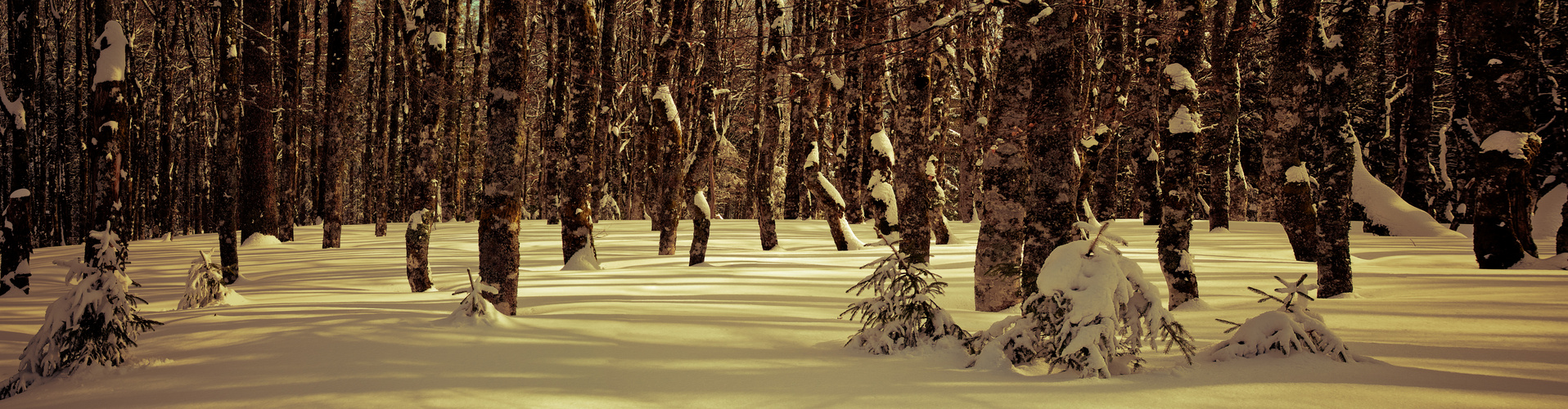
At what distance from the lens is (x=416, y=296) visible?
26.9 ft

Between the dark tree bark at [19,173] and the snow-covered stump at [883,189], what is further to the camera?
the snow-covered stump at [883,189]

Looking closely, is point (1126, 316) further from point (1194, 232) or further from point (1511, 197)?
point (1194, 232)

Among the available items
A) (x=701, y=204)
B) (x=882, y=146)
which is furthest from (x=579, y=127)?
(x=882, y=146)

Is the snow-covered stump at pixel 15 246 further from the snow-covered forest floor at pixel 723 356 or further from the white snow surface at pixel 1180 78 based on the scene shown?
the white snow surface at pixel 1180 78

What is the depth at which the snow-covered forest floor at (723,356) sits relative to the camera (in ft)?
13.3

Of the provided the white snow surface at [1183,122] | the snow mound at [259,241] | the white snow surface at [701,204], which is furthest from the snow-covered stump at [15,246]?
the white snow surface at [1183,122]

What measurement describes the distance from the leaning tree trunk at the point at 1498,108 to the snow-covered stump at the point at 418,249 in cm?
1123

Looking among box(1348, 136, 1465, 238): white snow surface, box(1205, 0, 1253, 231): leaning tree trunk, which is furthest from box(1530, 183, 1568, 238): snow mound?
box(1205, 0, 1253, 231): leaning tree trunk

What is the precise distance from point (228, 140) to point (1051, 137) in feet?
40.0

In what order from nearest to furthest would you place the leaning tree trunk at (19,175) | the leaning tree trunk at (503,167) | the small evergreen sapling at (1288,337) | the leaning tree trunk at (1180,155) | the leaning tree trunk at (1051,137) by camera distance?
1. the small evergreen sapling at (1288,337)
2. the leaning tree trunk at (1051,137)
3. the leaning tree trunk at (503,167)
4. the leaning tree trunk at (1180,155)
5. the leaning tree trunk at (19,175)

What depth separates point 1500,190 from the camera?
8.46m

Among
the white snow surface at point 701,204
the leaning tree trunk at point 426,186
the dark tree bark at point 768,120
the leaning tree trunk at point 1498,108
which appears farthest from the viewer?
the dark tree bark at point 768,120

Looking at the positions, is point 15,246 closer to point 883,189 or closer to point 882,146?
point 883,189

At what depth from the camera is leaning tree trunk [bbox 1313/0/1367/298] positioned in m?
7.10
